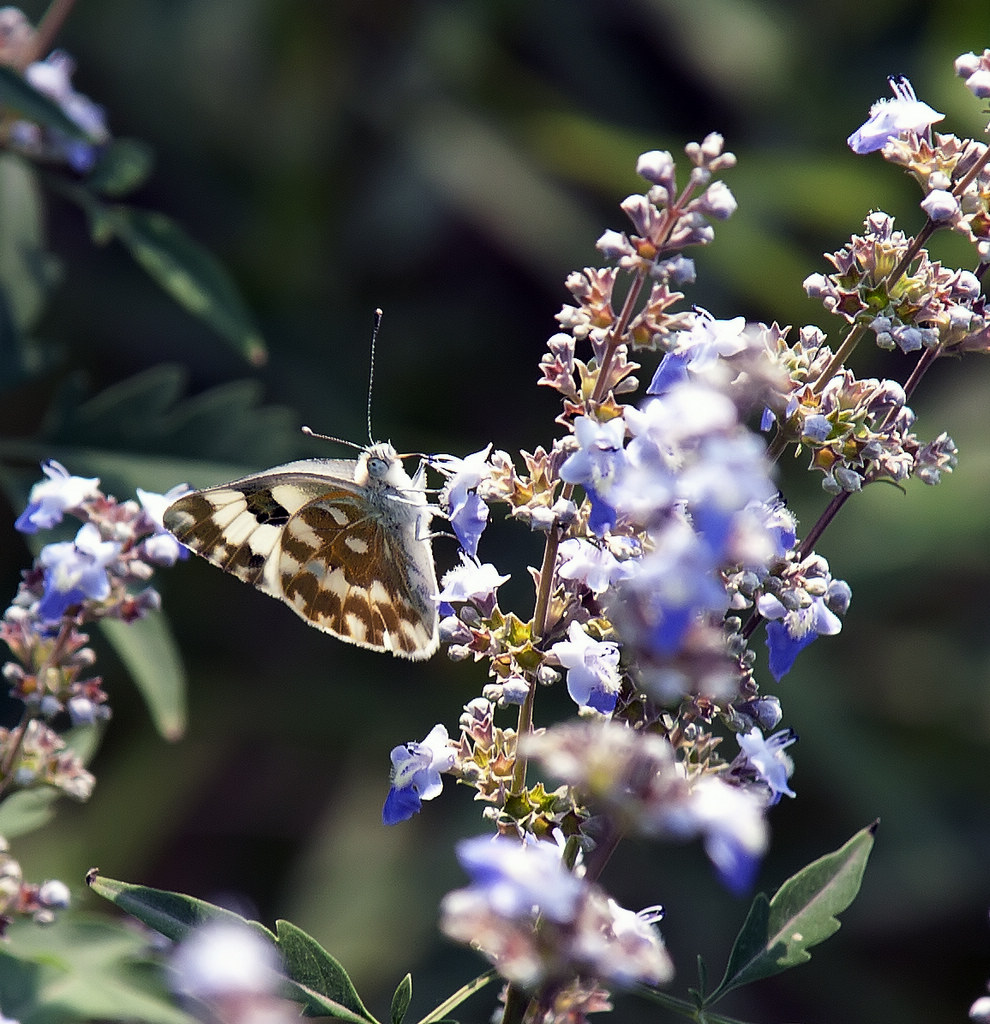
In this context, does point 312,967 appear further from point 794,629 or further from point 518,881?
point 794,629

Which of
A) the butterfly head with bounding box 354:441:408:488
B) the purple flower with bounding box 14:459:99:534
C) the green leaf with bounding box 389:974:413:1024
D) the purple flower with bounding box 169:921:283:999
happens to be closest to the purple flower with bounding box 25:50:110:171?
the butterfly head with bounding box 354:441:408:488

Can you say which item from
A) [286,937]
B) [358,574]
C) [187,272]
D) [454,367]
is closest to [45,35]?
[187,272]

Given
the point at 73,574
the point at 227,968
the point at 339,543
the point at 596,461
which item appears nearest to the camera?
the point at 227,968

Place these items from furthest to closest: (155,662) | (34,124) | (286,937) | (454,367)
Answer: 1. (454,367)
2. (34,124)
3. (155,662)
4. (286,937)

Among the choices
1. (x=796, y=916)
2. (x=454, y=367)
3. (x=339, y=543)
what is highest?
(x=454, y=367)

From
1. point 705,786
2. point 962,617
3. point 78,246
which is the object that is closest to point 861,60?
point 962,617

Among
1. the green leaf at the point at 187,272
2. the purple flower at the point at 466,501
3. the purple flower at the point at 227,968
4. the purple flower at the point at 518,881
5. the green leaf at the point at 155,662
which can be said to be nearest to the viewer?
the purple flower at the point at 227,968

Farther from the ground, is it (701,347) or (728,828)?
(701,347)

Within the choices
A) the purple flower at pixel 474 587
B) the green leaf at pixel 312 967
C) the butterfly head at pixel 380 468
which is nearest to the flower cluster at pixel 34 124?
the butterfly head at pixel 380 468

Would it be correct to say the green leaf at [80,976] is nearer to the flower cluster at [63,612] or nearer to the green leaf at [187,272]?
the flower cluster at [63,612]
